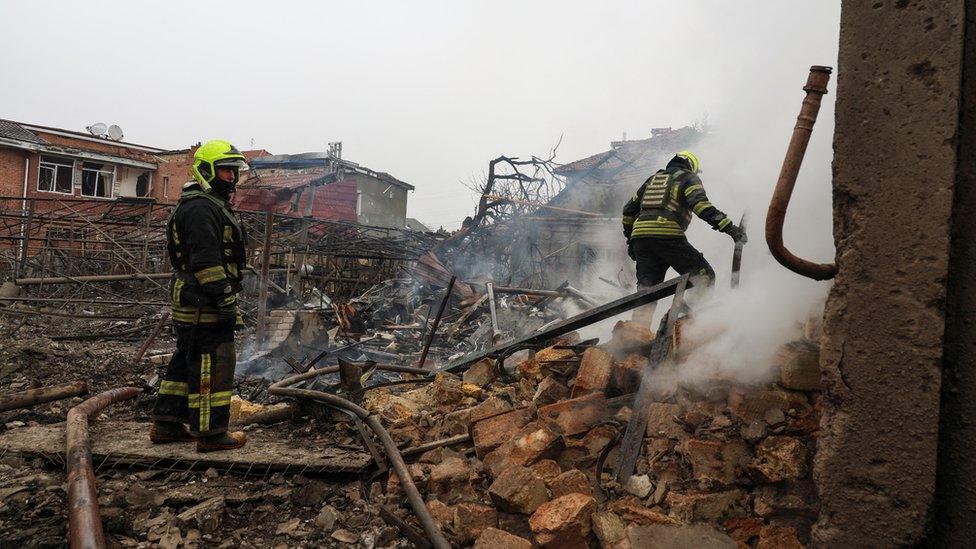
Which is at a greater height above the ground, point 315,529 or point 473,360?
point 473,360

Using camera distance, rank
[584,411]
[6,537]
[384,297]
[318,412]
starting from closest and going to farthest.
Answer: [6,537] < [584,411] < [318,412] < [384,297]

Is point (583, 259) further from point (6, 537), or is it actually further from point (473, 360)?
point (6, 537)

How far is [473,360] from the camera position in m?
4.78

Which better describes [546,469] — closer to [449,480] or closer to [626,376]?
[449,480]

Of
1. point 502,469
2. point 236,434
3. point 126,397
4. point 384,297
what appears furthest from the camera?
point 384,297

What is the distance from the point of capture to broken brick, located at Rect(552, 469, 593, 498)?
268cm

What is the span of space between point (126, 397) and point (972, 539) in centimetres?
519

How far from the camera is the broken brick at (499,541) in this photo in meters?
→ 2.38

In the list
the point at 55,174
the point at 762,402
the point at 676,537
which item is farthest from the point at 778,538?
the point at 55,174

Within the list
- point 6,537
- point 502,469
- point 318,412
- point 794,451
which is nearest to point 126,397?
point 318,412

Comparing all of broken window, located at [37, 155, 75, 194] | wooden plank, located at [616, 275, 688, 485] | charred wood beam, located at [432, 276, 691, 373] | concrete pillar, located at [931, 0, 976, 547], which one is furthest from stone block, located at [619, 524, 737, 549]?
broken window, located at [37, 155, 75, 194]

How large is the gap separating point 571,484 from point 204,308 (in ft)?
7.98

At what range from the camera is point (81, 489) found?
2.45 meters

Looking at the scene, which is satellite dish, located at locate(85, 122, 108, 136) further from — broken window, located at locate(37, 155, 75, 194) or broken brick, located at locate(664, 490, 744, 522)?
broken brick, located at locate(664, 490, 744, 522)
